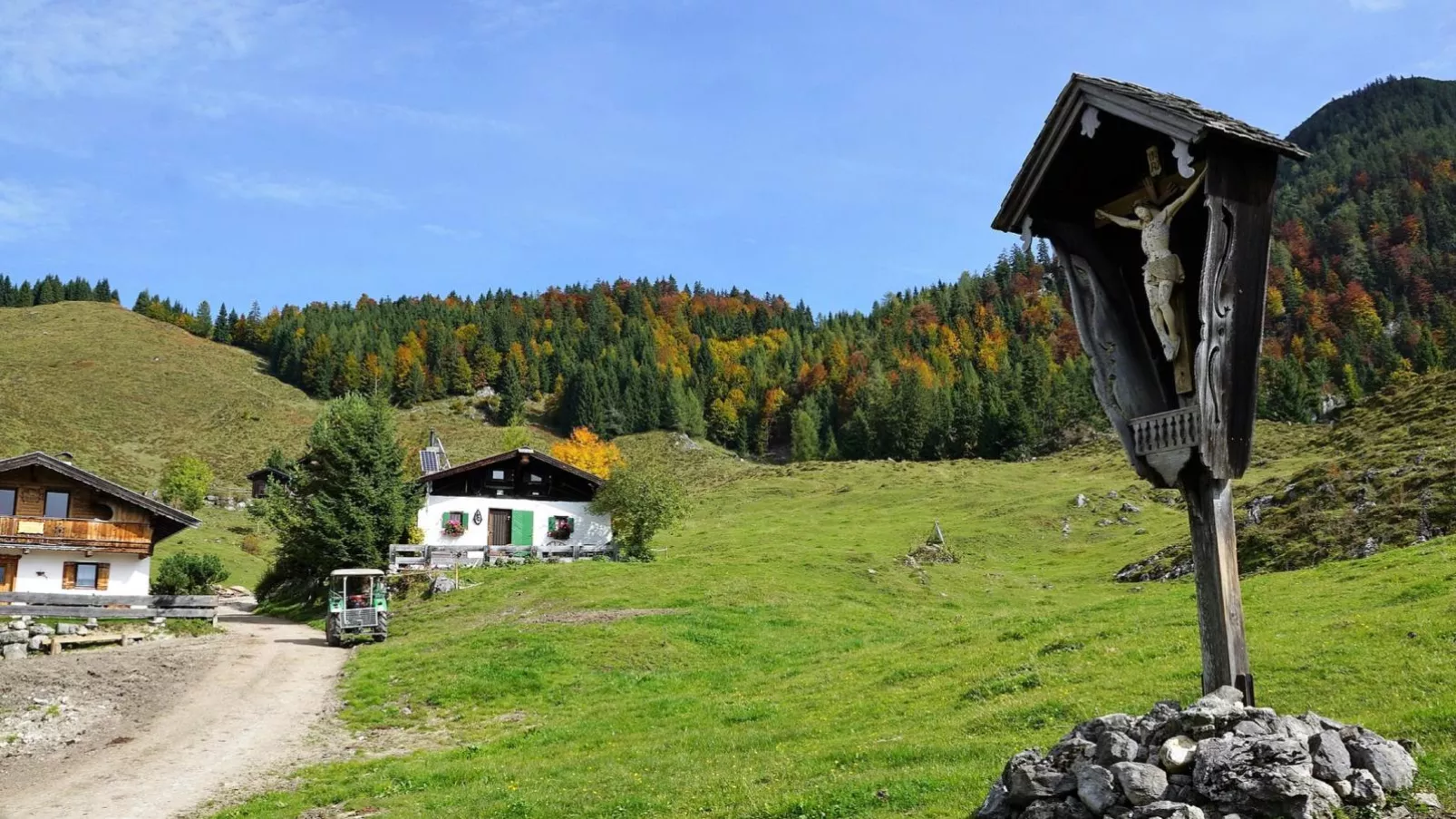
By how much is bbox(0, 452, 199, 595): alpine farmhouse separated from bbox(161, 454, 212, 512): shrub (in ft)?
186

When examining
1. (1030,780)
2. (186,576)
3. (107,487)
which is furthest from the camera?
(186,576)

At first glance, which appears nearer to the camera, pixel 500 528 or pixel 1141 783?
pixel 1141 783

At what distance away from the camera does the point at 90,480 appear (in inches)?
1718

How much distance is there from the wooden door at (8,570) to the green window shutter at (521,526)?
24.2m

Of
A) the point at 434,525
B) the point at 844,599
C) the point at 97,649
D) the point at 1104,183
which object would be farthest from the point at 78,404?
the point at 1104,183

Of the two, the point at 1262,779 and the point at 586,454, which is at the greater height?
the point at 586,454

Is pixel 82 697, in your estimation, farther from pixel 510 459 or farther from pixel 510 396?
pixel 510 396

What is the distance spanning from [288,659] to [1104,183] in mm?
31260

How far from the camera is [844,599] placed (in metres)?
40.0

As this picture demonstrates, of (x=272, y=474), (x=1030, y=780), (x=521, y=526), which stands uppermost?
(x=272, y=474)

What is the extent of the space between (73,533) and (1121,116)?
4870cm

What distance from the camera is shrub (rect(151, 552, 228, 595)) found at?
4856 centimetres

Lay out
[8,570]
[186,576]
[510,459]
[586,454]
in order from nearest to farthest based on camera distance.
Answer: [8,570] < [186,576] < [510,459] < [586,454]

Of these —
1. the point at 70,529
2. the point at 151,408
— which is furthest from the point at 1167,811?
the point at 151,408
